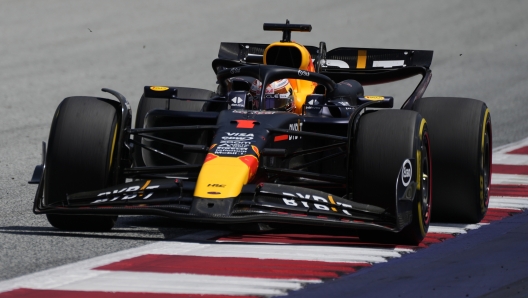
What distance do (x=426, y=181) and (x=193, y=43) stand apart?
14752 mm

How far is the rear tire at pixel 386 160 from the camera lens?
23.2ft

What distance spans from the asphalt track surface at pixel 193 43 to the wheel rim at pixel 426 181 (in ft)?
17.1

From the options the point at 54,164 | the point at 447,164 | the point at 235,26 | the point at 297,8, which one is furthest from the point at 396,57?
the point at 297,8

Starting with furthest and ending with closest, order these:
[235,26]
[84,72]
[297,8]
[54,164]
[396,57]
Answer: [297,8] → [235,26] → [84,72] → [396,57] → [54,164]

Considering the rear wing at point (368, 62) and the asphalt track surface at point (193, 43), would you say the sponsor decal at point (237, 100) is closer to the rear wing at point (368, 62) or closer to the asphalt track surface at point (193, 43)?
the rear wing at point (368, 62)

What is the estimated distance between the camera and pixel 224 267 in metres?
6.24

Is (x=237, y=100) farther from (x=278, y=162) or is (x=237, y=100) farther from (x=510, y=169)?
(x=510, y=169)

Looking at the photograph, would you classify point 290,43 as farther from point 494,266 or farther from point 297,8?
point 297,8

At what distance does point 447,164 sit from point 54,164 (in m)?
2.88

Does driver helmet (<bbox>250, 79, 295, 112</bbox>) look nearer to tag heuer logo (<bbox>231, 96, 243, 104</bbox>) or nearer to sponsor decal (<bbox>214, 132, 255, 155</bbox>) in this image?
tag heuer logo (<bbox>231, 96, 243, 104</bbox>)

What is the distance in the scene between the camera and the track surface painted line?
220 inches

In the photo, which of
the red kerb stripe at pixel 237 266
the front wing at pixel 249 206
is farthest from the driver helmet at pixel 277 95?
the red kerb stripe at pixel 237 266

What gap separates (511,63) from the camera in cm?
2125

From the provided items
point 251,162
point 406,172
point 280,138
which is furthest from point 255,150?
point 406,172
